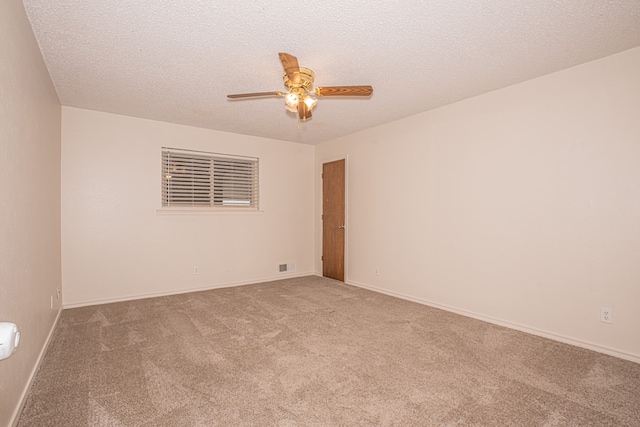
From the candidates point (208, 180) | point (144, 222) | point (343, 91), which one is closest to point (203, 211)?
point (208, 180)

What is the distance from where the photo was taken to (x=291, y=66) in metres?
2.23

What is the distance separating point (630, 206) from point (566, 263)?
66 centimetres

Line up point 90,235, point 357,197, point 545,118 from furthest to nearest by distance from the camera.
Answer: point 357,197
point 90,235
point 545,118

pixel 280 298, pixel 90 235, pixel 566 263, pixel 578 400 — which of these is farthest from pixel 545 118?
pixel 90 235

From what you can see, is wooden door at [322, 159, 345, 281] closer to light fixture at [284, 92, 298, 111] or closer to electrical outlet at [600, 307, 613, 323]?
light fixture at [284, 92, 298, 111]

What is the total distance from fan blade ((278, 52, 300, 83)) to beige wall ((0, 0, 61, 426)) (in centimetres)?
152

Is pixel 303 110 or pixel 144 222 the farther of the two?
pixel 144 222

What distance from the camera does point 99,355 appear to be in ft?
8.34

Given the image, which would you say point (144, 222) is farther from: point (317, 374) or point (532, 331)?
point (532, 331)

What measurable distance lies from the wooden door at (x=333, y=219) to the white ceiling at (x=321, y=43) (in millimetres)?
1969

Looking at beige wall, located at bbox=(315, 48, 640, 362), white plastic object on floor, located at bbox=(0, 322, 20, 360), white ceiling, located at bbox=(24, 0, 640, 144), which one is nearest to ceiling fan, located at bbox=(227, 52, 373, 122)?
white ceiling, located at bbox=(24, 0, 640, 144)

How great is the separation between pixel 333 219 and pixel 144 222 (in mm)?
2964

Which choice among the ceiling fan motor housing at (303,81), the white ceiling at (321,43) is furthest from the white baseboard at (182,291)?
the ceiling fan motor housing at (303,81)

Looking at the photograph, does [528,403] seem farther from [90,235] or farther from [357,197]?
[90,235]
